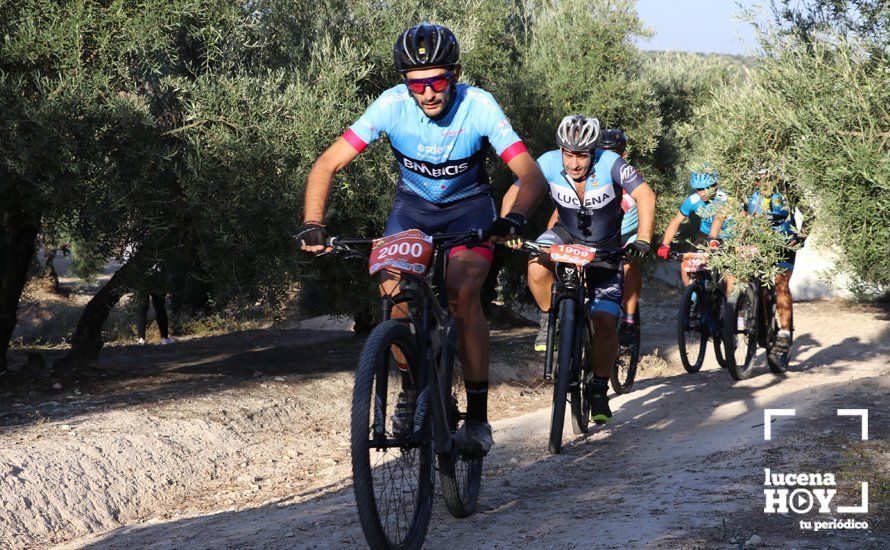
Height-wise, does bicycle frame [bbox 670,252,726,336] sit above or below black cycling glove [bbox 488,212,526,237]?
below

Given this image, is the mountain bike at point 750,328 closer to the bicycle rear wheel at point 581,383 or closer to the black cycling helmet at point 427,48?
the bicycle rear wheel at point 581,383

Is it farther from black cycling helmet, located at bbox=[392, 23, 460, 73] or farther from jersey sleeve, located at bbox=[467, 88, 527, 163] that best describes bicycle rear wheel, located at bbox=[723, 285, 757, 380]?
black cycling helmet, located at bbox=[392, 23, 460, 73]

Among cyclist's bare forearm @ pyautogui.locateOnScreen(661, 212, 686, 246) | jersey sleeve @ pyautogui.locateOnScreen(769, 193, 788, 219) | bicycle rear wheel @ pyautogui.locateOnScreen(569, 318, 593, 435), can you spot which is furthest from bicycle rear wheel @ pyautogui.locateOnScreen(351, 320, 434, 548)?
cyclist's bare forearm @ pyautogui.locateOnScreen(661, 212, 686, 246)

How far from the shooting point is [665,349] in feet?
48.6

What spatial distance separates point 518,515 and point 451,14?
8.94 m

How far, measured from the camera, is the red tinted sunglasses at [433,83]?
4.82 m

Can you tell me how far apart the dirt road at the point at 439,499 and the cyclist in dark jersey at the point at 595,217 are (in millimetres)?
768

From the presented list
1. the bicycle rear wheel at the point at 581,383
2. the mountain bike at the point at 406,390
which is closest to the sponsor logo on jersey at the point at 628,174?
the bicycle rear wheel at the point at 581,383

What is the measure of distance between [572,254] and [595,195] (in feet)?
3.64

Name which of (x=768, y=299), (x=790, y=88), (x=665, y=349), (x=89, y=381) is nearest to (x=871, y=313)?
(x=665, y=349)

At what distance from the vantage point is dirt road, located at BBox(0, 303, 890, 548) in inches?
186

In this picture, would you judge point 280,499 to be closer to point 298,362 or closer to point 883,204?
point 883,204

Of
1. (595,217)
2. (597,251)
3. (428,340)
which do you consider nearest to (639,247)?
(597,251)

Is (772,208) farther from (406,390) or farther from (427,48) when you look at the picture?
(406,390)
